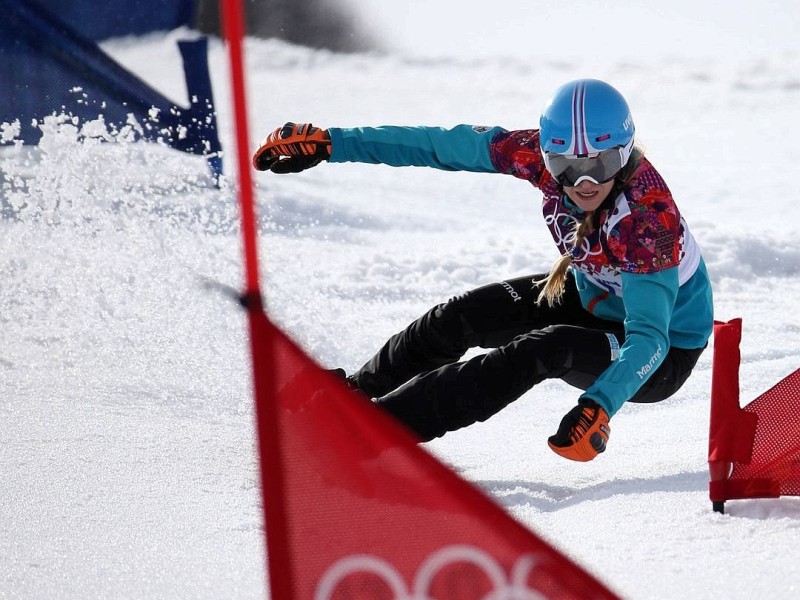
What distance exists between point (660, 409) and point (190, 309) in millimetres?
2074

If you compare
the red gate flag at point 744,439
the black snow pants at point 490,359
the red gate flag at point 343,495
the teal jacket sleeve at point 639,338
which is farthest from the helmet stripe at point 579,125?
the red gate flag at point 343,495

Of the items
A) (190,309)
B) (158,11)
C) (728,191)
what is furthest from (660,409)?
(728,191)

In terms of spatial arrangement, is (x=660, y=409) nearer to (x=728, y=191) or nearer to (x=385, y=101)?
(x=728, y=191)

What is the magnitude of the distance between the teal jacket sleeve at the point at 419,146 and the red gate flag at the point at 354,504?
181 cm

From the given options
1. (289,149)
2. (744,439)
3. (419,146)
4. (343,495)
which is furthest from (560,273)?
(343,495)

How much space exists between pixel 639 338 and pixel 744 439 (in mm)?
339

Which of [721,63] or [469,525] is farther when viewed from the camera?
[721,63]

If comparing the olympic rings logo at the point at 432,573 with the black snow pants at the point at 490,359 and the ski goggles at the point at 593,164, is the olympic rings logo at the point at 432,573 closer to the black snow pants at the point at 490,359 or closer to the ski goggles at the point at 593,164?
the black snow pants at the point at 490,359

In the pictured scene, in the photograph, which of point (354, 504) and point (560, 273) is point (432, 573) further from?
point (560, 273)

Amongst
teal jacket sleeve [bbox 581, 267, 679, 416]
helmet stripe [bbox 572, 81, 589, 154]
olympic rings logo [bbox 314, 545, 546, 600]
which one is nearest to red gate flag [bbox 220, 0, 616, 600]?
olympic rings logo [bbox 314, 545, 546, 600]

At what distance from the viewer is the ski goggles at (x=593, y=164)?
2619mm

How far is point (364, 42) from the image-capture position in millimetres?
16688

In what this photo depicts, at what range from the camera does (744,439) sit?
231cm

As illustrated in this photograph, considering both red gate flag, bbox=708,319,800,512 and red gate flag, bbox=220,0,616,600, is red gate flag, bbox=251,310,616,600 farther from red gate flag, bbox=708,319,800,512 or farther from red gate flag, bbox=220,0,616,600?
red gate flag, bbox=708,319,800,512
